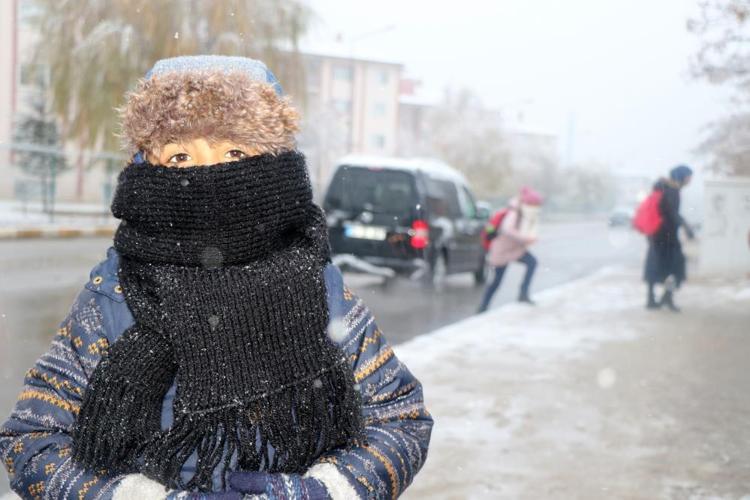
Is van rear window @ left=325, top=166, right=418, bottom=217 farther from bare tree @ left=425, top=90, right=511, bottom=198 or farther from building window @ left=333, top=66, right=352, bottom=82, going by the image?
bare tree @ left=425, top=90, right=511, bottom=198

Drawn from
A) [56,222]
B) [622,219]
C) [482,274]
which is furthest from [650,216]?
[622,219]

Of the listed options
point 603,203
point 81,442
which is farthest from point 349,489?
point 603,203

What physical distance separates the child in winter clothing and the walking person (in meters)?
7.79

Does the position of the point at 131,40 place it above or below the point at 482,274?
above

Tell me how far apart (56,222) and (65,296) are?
10545 millimetres

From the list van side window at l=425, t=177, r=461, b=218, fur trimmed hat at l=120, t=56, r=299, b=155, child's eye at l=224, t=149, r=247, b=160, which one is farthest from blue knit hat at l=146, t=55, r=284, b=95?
van side window at l=425, t=177, r=461, b=218

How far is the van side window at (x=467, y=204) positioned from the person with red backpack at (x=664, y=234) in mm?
3206

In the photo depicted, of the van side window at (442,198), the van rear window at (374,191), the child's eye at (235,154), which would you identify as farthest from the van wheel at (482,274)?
the child's eye at (235,154)

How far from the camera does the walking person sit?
9414mm

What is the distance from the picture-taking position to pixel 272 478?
1465mm

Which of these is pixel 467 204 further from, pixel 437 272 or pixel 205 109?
pixel 205 109

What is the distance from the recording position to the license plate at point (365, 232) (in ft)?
32.7

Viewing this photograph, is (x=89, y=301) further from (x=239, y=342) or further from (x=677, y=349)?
(x=677, y=349)

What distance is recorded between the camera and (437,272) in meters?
11.5
